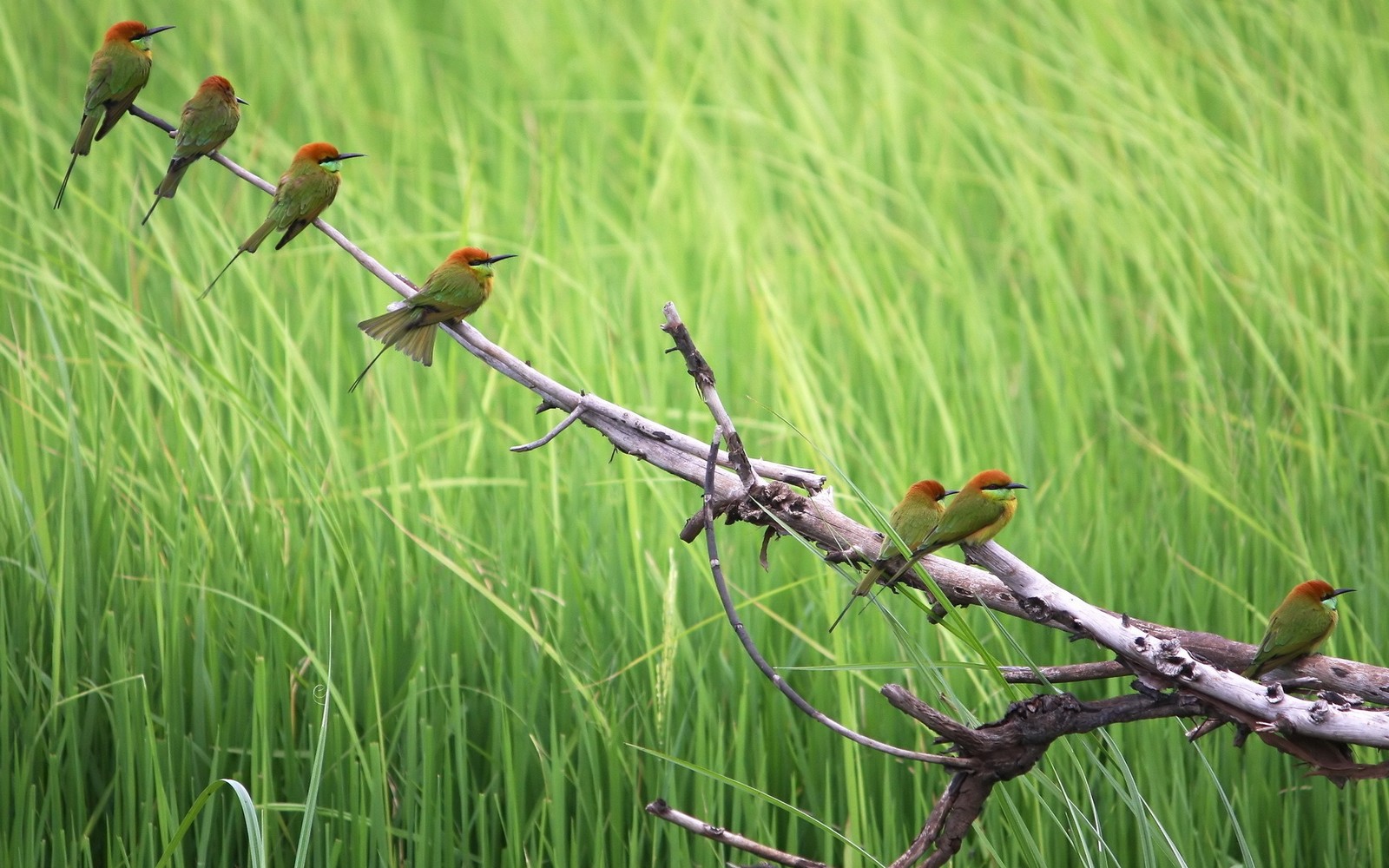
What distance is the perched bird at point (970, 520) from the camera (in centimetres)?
138

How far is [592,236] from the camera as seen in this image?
13.8 feet

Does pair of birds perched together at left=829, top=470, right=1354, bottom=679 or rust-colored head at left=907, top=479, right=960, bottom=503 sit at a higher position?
rust-colored head at left=907, top=479, right=960, bottom=503

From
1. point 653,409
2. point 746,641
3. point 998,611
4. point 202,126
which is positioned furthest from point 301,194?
point 653,409

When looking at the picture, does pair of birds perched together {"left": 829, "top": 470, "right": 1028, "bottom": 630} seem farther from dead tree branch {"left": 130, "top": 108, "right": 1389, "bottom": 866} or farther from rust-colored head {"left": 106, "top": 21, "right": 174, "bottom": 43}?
rust-colored head {"left": 106, "top": 21, "right": 174, "bottom": 43}

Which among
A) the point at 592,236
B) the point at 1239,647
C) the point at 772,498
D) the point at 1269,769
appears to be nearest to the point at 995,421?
the point at 1269,769

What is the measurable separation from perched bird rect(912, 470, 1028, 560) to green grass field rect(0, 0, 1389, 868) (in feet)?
0.72

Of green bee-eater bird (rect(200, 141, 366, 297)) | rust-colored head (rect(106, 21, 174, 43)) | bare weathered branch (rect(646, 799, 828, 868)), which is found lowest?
bare weathered branch (rect(646, 799, 828, 868))

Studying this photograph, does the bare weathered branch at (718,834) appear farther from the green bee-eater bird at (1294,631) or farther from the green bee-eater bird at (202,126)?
the green bee-eater bird at (202,126)

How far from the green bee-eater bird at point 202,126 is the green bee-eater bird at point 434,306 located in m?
0.32

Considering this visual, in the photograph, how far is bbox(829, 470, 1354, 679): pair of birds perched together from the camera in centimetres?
138

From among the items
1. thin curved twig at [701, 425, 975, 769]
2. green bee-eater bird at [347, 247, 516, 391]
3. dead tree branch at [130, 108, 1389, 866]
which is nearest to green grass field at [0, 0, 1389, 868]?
dead tree branch at [130, 108, 1389, 866]

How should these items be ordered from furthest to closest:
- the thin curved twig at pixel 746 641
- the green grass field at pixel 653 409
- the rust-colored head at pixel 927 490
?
the green grass field at pixel 653 409 → the rust-colored head at pixel 927 490 → the thin curved twig at pixel 746 641

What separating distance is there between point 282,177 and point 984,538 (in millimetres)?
1070

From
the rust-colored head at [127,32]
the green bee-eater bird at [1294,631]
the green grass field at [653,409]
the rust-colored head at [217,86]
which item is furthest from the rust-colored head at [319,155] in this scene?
the green bee-eater bird at [1294,631]
